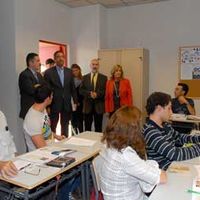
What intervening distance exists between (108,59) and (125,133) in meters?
4.02

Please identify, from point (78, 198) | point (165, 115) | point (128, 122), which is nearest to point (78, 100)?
point (78, 198)

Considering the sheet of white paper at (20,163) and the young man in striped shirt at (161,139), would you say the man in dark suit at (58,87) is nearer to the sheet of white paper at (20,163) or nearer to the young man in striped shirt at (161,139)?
the sheet of white paper at (20,163)

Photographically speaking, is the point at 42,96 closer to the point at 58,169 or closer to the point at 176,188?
the point at 58,169

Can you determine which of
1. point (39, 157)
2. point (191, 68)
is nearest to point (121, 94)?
point (191, 68)

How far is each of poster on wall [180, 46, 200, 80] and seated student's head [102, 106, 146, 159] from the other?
4.03 metres

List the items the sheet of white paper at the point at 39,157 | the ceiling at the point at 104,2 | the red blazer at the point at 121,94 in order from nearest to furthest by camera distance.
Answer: the sheet of white paper at the point at 39,157
the red blazer at the point at 121,94
the ceiling at the point at 104,2

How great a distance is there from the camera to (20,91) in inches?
169

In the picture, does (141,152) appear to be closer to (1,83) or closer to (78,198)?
(78,198)

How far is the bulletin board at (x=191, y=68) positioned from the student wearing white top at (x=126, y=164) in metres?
3.99

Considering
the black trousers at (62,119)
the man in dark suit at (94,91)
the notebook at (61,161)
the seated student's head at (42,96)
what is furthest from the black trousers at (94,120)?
the notebook at (61,161)

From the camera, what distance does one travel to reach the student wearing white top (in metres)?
1.64

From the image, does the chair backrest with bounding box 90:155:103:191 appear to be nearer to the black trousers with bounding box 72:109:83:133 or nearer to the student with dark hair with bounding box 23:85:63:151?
the student with dark hair with bounding box 23:85:63:151

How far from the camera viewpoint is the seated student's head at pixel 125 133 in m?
1.70

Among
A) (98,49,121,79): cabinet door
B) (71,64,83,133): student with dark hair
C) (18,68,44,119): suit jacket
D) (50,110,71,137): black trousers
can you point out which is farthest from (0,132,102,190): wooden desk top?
(98,49,121,79): cabinet door
